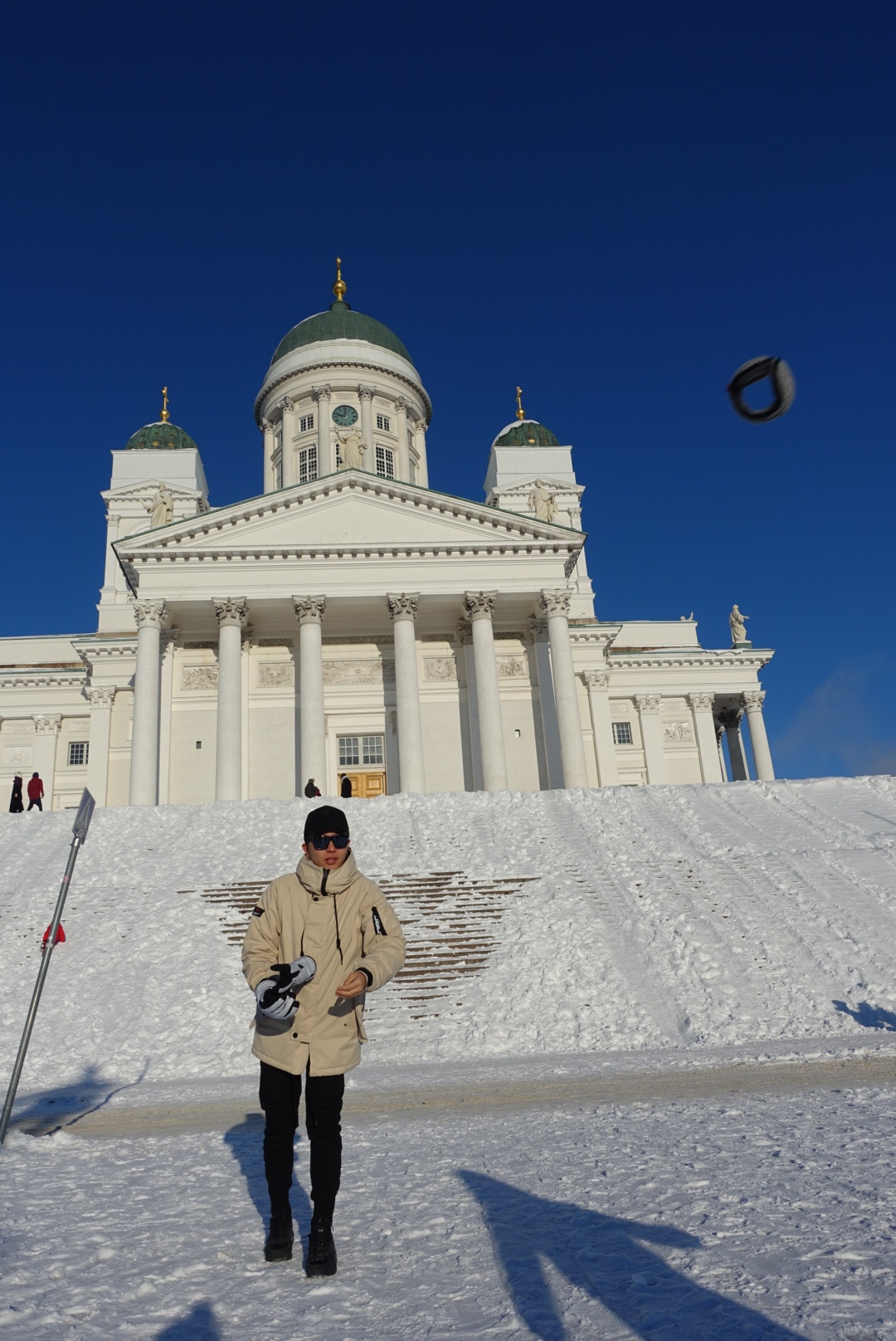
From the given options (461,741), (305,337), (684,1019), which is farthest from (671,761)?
(684,1019)

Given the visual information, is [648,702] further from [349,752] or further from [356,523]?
[356,523]

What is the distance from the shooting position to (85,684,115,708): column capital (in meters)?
41.5

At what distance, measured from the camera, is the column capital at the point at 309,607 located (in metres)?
32.1

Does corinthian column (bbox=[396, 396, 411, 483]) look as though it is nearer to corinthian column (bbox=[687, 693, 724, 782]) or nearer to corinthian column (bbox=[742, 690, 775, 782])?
corinthian column (bbox=[687, 693, 724, 782])

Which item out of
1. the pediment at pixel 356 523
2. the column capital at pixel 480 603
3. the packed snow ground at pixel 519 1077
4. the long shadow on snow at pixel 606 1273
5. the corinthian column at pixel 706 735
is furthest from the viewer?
the corinthian column at pixel 706 735

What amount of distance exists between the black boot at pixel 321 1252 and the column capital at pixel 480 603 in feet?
95.5

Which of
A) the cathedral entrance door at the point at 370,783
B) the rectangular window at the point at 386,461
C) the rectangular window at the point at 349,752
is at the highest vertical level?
the rectangular window at the point at 386,461

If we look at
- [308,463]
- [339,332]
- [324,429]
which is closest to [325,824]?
[324,429]

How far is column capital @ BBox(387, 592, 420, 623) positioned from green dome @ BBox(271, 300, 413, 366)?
79.0 ft

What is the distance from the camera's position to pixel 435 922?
14977 mm

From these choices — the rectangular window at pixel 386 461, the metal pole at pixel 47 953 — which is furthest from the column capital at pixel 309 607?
the metal pole at pixel 47 953

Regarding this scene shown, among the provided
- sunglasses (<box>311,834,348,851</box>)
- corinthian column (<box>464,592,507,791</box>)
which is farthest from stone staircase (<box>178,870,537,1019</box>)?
corinthian column (<box>464,592,507,791</box>)

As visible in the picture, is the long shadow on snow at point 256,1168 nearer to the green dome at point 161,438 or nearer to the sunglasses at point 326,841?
the sunglasses at point 326,841

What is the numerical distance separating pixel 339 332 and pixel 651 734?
27.6m
